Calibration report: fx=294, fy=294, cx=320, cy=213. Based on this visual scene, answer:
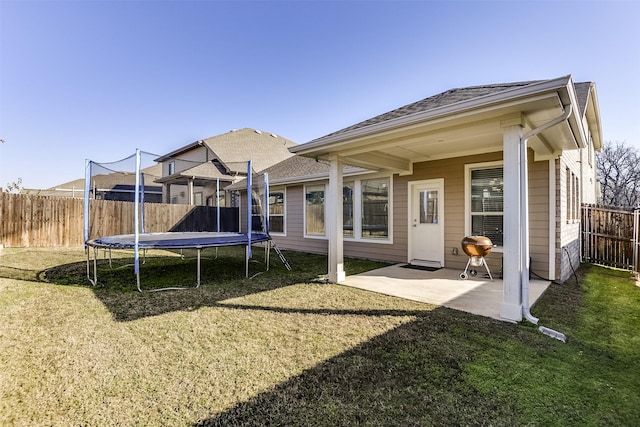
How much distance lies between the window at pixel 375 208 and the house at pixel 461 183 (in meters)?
0.03

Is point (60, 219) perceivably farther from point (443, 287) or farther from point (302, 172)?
point (443, 287)

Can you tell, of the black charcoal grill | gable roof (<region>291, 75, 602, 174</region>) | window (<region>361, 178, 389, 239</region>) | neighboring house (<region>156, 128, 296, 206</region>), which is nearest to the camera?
gable roof (<region>291, 75, 602, 174</region>)

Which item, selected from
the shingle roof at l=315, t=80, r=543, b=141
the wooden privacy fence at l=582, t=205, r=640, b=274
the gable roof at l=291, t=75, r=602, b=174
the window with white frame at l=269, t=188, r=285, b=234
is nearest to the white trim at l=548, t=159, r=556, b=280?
the gable roof at l=291, t=75, r=602, b=174

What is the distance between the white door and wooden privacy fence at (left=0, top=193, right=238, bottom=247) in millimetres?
9986

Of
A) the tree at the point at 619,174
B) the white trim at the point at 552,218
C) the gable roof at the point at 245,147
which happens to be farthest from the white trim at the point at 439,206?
the tree at the point at 619,174

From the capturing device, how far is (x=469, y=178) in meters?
6.00

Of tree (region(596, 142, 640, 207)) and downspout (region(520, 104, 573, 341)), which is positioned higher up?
tree (region(596, 142, 640, 207))

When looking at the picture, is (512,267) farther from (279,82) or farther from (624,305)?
(279,82)

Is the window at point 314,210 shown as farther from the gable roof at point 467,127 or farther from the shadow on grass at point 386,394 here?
the shadow on grass at point 386,394

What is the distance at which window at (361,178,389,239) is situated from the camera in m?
7.39

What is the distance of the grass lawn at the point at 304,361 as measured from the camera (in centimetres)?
179

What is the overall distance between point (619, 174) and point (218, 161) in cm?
2393

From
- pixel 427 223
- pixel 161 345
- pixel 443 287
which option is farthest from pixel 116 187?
pixel 443 287

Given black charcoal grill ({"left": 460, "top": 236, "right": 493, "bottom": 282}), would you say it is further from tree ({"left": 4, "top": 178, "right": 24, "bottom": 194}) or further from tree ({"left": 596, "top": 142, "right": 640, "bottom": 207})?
tree ({"left": 4, "top": 178, "right": 24, "bottom": 194})
